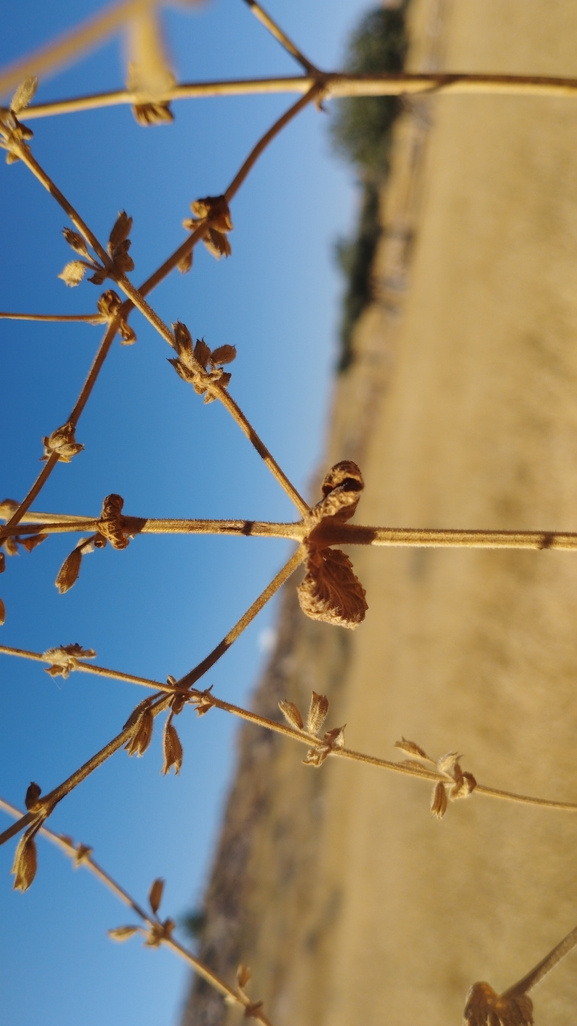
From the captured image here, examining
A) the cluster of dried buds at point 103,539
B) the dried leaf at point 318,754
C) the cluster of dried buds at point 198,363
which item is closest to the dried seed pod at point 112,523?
the cluster of dried buds at point 103,539

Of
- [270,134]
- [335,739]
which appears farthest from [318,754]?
[270,134]

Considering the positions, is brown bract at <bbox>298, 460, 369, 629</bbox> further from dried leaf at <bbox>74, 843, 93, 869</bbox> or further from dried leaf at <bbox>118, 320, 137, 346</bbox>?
dried leaf at <bbox>74, 843, 93, 869</bbox>

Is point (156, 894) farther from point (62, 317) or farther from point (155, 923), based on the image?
point (62, 317)

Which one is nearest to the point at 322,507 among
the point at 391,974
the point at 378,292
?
the point at 391,974

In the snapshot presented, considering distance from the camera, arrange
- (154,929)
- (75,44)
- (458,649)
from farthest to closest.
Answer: (458,649) → (154,929) → (75,44)

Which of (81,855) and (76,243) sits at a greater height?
(76,243)

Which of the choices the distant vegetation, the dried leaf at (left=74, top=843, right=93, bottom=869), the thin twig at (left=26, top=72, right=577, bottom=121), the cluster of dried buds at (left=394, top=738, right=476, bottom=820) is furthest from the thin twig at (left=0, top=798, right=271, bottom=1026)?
the distant vegetation

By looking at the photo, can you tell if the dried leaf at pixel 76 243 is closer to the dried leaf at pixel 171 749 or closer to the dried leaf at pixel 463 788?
the dried leaf at pixel 171 749
